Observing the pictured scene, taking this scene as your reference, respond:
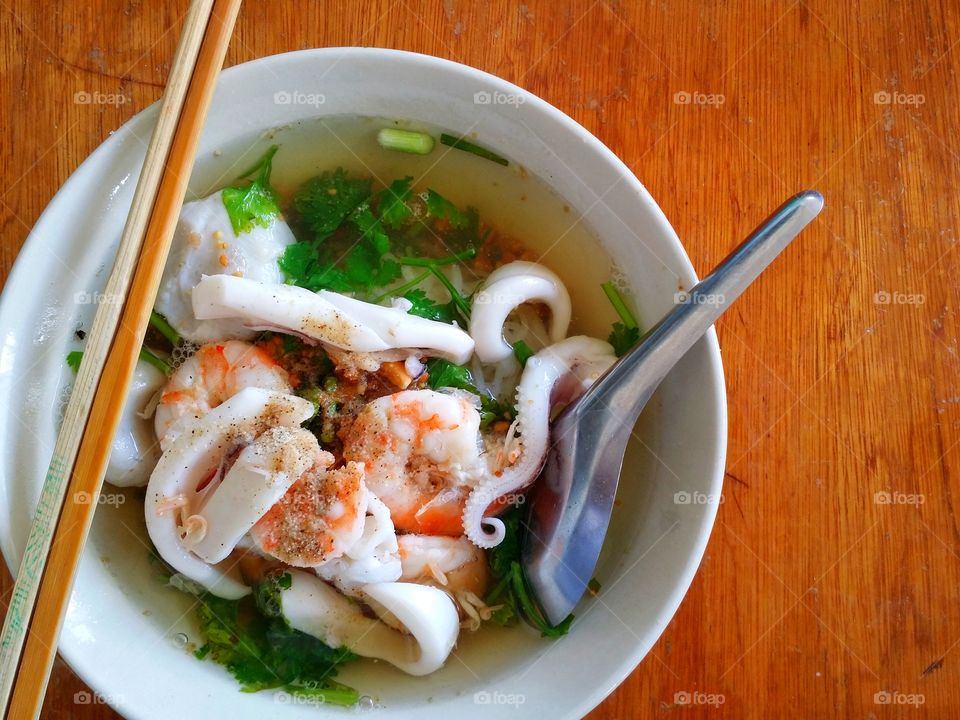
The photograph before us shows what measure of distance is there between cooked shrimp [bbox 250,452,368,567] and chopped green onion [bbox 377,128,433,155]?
1.74 ft

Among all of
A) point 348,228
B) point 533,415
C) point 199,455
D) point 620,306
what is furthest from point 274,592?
point 620,306

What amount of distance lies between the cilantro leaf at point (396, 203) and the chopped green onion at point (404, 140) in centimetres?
7

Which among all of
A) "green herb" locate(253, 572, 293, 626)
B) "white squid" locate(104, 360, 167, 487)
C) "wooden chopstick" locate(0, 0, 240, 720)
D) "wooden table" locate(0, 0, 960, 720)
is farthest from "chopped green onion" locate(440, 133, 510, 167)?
"green herb" locate(253, 572, 293, 626)

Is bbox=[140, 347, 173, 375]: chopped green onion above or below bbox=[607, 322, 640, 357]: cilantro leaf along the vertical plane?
below

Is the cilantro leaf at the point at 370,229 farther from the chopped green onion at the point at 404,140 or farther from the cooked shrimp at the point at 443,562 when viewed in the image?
the cooked shrimp at the point at 443,562

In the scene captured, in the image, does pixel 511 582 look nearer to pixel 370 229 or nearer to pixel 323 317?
pixel 323 317

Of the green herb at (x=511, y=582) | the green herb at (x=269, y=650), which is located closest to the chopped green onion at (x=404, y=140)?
the green herb at (x=511, y=582)

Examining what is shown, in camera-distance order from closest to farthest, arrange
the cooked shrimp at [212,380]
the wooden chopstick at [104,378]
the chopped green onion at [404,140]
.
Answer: the wooden chopstick at [104,378] < the cooked shrimp at [212,380] < the chopped green onion at [404,140]

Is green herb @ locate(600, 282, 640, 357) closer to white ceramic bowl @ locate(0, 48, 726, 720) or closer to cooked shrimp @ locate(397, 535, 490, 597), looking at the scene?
white ceramic bowl @ locate(0, 48, 726, 720)

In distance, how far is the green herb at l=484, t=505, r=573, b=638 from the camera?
1.28 meters

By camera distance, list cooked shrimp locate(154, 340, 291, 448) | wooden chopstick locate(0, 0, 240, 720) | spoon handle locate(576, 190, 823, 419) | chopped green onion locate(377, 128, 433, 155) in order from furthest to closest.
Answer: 1. chopped green onion locate(377, 128, 433, 155)
2. cooked shrimp locate(154, 340, 291, 448)
3. spoon handle locate(576, 190, 823, 419)
4. wooden chopstick locate(0, 0, 240, 720)

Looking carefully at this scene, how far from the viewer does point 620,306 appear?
4.25ft

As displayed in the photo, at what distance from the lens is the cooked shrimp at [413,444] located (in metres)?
1.20

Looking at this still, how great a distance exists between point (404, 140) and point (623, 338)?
492 mm
